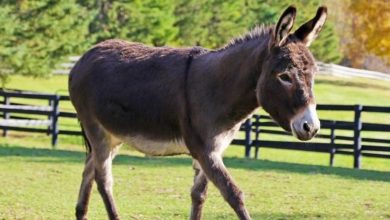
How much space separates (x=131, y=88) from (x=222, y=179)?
157 cm

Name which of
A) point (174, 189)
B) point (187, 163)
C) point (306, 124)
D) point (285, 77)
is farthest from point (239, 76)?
point (187, 163)

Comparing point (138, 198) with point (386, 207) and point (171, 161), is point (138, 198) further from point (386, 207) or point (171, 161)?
point (171, 161)

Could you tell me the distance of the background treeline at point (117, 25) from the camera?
3306 cm

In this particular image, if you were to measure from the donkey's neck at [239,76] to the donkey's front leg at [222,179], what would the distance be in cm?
35

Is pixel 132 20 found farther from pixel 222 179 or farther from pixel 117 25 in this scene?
pixel 222 179

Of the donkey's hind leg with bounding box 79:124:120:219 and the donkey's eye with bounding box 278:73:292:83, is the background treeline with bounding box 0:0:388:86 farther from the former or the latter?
the donkey's eye with bounding box 278:73:292:83

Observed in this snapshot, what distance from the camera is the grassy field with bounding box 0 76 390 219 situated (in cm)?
1059

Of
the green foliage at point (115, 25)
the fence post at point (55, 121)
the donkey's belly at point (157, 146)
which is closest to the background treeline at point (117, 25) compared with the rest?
the green foliage at point (115, 25)

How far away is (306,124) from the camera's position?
6.36 metres

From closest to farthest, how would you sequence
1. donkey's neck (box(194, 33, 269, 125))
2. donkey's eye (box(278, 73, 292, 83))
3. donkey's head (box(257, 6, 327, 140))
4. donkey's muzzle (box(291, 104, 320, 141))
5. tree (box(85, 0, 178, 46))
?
donkey's muzzle (box(291, 104, 320, 141)), donkey's head (box(257, 6, 327, 140)), donkey's eye (box(278, 73, 292, 83)), donkey's neck (box(194, 33, 269, 125)), tree (box(85, 0, 178, 46))

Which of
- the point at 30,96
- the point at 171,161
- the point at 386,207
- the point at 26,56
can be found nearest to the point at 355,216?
the point at 386,207

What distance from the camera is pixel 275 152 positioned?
27.0 m

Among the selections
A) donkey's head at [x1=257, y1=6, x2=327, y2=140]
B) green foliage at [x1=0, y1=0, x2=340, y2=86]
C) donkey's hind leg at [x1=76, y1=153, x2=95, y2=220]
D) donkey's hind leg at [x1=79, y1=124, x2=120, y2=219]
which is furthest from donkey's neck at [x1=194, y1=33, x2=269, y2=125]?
green foliage at [x1=0, y1=0, x2=340, y2=86]

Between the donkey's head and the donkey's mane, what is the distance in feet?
1.15
